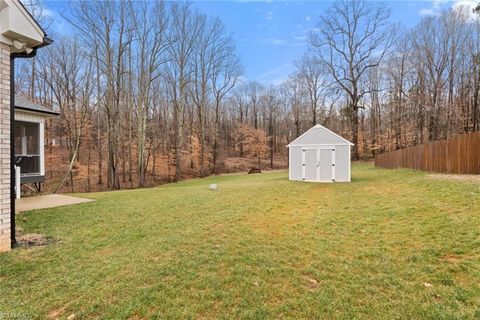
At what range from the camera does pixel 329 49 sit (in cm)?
3369

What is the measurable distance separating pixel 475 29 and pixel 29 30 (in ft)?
110

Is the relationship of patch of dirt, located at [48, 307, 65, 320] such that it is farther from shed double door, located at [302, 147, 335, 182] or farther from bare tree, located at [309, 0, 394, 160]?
bare tree, located at [309, 0, 394, 160]

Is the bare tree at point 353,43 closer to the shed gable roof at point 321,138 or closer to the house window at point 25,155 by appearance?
the shed gable roof at point 321,138

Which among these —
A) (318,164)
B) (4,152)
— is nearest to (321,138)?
(318,164)

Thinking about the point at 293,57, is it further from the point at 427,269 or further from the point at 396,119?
the point at 427,269

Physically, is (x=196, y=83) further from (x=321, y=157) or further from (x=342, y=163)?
(x=342, y=163)

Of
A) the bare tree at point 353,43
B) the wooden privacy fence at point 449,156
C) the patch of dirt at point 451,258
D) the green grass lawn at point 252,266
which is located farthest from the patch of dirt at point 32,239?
the bare tree at point 353,43

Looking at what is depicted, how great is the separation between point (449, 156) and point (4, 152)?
15.0 meters

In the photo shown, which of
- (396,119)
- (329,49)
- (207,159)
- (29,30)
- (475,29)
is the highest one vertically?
(329,49)

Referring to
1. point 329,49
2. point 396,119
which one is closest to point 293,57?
point 329,49

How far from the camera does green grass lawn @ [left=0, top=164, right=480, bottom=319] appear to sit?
283cm

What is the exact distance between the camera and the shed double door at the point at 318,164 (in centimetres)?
1524

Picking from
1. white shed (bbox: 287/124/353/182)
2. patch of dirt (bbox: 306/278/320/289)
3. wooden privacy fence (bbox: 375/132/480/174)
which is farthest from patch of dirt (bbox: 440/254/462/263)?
white shed (bbox: 287/124/353/182)

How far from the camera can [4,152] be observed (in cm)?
466
